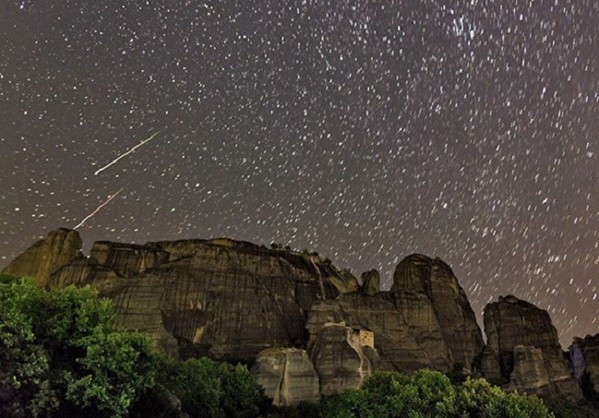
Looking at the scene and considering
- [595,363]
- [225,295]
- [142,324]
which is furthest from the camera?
[595,363]

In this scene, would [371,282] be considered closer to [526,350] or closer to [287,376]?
[526,350]

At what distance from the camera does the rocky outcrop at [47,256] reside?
9444 centimetres

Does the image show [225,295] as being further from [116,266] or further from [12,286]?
[12,286]

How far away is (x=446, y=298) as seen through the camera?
102 m

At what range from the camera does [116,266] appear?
319 feet

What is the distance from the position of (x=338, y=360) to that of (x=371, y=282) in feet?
142

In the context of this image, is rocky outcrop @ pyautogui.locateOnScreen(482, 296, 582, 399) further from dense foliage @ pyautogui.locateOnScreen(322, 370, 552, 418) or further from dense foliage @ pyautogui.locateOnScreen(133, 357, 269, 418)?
dense foliage @ pyautogui.locateOnScreen(322, 370, 552, 418)

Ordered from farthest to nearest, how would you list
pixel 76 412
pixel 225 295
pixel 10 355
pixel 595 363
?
pixel 595 363
pixel 225 295
pixel 76 412
pixel 10 355

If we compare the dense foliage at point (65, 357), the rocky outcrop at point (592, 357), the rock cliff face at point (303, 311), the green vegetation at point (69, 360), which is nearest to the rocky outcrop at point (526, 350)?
the rock cliff face at point (303, 311)

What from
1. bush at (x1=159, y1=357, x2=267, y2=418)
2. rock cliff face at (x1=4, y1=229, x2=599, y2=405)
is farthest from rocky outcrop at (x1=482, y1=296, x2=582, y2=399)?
bush at (x1=159, y1=357, x2=267, y2=418)

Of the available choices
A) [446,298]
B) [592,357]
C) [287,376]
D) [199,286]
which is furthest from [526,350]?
[199,286]

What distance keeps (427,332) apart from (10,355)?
77.0 metres

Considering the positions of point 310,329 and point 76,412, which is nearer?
point 76,412

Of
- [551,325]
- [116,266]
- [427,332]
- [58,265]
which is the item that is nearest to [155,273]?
[116,266]
